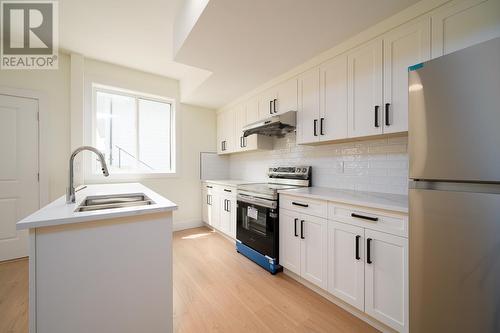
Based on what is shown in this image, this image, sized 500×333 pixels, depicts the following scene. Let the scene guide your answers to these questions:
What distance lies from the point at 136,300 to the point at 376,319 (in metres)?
1.67

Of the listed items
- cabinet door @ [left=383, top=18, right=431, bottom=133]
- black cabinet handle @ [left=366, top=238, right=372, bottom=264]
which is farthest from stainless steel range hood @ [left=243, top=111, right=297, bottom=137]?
black cabinet handle @ [left=366, top=238, right=372, bottom=264]

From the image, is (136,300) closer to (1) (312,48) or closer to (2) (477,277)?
(2) (477,277)

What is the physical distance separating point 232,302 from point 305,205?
1.11 m

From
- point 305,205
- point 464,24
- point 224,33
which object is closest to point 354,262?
point 305,205

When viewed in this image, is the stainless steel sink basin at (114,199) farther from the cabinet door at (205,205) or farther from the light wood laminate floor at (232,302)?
the cabinet door at (205,205)

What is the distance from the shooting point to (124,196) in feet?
6.31

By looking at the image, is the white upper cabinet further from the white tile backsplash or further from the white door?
the white door

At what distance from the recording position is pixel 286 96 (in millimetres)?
2723

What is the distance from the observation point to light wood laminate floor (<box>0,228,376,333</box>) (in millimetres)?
1583

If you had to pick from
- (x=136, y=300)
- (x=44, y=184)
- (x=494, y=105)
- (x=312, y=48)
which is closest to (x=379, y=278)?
(x=494, y=105)

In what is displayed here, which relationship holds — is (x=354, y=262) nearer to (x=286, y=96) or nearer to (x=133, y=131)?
(x=286, y=96)

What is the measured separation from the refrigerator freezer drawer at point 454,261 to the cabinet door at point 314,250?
701 mm

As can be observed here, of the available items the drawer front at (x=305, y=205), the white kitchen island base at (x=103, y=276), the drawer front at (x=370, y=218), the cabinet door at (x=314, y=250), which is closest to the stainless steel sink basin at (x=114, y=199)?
the white kitchen island base at (x=103, y=276)

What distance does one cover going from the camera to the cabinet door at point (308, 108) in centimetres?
233
